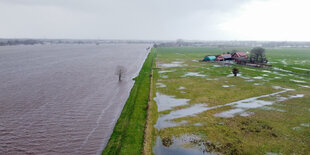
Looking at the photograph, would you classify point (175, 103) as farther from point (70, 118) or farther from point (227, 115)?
point (70, 118)

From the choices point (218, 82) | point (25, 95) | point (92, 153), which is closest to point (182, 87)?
point (218, 82)

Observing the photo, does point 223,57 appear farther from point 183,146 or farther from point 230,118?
point 183,146

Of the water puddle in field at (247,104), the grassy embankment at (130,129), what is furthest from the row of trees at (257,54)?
the grassy embankment at (130,129)

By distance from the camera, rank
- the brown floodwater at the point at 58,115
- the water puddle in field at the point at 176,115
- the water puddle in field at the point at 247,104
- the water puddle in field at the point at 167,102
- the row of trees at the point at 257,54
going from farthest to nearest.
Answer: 1. the row of trees at the point at 257,54
2. the water puddle in field at the point at 167,102
3. the water puddle in field at the point at 247,104
4. the water puddle in field at the point at 176,115
5. the brown floodwater at the point at 58,115

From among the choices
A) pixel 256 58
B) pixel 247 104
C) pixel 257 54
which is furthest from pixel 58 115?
pixel 256 58

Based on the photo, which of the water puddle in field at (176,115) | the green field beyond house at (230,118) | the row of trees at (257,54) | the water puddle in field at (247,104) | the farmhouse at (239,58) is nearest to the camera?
the green field beyond house at (230,118)

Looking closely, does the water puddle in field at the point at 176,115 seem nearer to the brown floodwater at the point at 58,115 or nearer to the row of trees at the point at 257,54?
the brown floodwater at the point at 58,115
